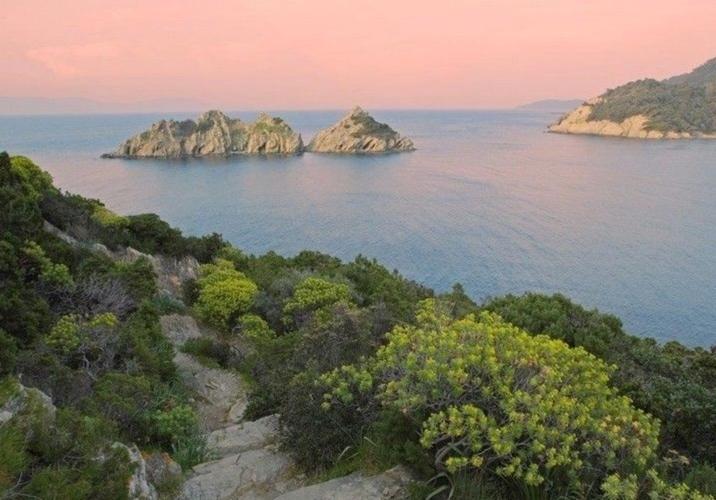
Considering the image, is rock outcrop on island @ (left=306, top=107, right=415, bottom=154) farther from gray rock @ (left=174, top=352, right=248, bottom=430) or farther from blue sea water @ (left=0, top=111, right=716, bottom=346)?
gray rock @ (left=174, top=352, right=248, bottom=430)

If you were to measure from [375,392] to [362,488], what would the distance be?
157 cm

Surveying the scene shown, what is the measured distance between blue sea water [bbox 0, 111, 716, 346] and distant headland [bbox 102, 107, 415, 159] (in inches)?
416

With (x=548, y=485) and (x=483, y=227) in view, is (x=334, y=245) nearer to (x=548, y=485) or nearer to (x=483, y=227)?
(x=483, y=227)

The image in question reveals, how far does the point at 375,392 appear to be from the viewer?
723 cm

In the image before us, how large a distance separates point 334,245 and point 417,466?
53891 mm

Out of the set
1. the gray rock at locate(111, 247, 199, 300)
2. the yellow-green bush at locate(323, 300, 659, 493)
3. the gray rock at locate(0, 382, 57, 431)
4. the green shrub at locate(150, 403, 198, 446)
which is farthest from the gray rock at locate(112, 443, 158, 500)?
the gray rock at locate(111, 247, 199, 300)

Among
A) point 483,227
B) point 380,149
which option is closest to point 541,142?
point 380,149

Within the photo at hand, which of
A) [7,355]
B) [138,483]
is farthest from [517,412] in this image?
[7,355]

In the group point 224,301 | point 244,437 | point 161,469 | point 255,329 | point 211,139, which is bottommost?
point 255,329

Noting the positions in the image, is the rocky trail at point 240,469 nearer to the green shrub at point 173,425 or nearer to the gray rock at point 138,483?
the gray rock at point 138,483

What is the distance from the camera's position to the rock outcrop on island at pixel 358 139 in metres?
146

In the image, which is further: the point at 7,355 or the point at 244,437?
the point at 7,355

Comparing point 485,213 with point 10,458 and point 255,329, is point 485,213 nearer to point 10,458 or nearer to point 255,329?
point 255,329

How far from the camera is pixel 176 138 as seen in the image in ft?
443
